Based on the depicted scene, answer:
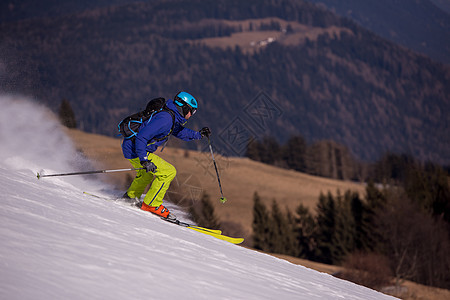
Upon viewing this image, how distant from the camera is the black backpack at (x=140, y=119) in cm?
823

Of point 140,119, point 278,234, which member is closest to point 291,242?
point 278,234

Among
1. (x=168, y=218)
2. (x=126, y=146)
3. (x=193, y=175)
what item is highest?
(x=126, y=146)

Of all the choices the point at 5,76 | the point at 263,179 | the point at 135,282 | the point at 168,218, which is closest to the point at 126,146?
the point at 168,218

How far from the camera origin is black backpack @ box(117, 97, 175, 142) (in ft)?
27.0

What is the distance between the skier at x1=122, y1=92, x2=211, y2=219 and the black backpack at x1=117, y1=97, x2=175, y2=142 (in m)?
0.06

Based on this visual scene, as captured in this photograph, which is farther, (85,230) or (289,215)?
(289,215)

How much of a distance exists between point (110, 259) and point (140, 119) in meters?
4.12

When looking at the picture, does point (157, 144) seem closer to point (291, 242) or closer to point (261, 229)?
point (291, 242)

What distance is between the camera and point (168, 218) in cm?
918

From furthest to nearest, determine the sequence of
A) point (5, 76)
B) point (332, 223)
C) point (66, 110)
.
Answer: point (66, 110), point (332, 223), point (5, 76)

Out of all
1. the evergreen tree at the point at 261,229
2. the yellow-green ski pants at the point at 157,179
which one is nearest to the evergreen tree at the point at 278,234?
the evergreen tree at the point at 261,229

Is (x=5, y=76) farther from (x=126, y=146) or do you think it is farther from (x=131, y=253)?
(x=131, y=253)

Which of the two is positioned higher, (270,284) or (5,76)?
(5,76)

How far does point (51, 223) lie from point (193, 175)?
70.9m
